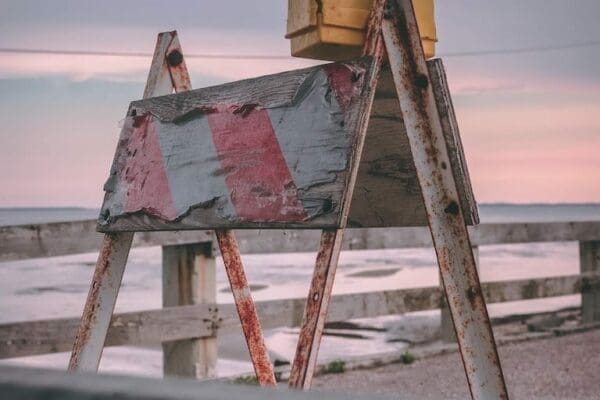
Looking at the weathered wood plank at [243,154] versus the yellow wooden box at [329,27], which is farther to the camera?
the yellow wooden box at [329,27]

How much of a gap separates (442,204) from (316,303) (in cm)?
45

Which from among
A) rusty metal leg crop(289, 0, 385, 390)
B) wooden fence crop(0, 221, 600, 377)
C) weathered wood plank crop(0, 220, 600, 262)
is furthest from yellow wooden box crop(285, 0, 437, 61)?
wooden fence crop(0, 221, 600, 377)

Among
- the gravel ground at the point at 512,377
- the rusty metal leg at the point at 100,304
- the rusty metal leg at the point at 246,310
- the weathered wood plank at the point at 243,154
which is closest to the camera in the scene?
the weathered wood plank at the point at 243,154

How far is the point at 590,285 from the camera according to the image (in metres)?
8.23

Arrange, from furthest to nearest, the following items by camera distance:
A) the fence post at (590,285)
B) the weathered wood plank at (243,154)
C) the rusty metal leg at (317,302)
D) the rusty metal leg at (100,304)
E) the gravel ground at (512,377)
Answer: the fence post at (590,285) < the gravel ground at (512,377) < the rusty metal leg at (100,304) < the weathered wood plank at (243,154) < the rusty metal leg at (317,302)

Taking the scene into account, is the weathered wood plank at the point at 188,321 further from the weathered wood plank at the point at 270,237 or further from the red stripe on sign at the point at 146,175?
the red stripe on sign at the point at 146,175

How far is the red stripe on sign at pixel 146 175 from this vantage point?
9.25ft

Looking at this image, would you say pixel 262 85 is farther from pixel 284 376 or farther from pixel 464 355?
pixel 284 376

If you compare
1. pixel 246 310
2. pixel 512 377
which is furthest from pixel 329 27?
pixel 512 377

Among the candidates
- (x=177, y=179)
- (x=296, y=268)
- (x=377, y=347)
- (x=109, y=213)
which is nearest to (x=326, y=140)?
(x=177, y=179)

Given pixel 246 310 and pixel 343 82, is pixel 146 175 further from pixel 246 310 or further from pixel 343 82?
pixel 343 82

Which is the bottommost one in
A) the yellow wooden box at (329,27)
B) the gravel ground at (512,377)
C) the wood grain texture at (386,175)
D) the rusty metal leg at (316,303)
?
the rusty metal leg at (316,303)

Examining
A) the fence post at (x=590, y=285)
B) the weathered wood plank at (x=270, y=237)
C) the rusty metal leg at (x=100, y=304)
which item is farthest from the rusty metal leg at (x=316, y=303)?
the fence post at (x=590, y=285)

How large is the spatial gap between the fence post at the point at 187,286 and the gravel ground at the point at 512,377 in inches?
29.4
